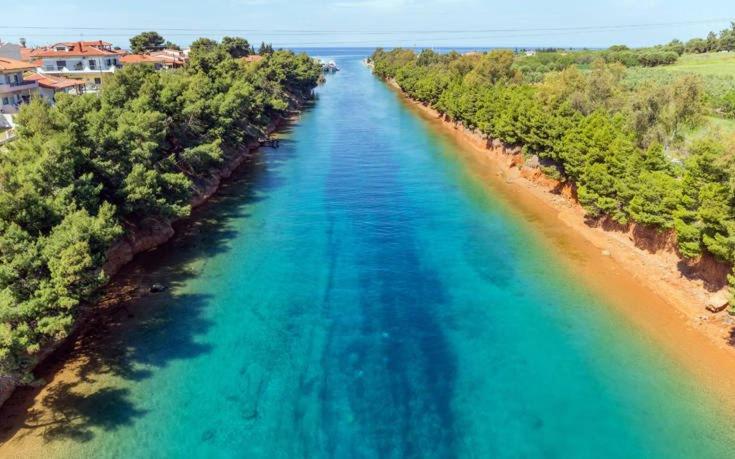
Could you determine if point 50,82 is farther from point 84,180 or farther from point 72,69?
point 84,180

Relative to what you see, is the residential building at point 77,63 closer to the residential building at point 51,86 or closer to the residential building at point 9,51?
the residential building at point 9,51

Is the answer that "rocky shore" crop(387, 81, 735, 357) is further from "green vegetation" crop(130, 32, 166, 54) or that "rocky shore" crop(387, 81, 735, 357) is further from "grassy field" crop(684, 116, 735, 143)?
"green vegetation" crop(130, 32, 166, 54)

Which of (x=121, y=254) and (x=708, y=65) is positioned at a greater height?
(x=708, y=65)

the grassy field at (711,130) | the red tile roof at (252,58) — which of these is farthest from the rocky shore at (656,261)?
the red tile roof at (252,58)

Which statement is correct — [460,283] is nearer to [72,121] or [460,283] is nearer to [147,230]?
[147,230]

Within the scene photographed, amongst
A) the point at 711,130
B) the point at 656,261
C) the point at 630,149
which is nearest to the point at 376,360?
the point at 656,261

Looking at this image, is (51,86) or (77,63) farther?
(77,63)

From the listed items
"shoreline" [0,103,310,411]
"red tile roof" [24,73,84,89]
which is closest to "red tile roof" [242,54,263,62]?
"red tile roof" [24,73,84,89]
